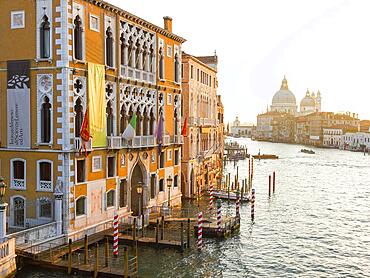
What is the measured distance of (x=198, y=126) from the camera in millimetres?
36469

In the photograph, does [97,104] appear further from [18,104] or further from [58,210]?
[58,210]

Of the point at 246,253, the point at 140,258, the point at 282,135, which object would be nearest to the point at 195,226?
the point at 246,253

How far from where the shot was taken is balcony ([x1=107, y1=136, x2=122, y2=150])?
21.9m

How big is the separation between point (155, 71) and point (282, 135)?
147715 millimetres

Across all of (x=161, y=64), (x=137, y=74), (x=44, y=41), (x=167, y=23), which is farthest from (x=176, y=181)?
(x=44, y=41)

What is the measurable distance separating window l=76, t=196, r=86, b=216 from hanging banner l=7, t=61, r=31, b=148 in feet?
9.79

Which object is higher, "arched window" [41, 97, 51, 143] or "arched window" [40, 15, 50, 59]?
"arched window" [40, 15, 50, 59]

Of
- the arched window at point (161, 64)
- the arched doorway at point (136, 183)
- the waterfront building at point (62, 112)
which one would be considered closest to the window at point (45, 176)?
the waterfront building at point (62, 112)

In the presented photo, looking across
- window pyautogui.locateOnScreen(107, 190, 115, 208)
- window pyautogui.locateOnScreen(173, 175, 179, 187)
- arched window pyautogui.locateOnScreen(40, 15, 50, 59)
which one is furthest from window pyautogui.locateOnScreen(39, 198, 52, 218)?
window pyautogui.locateOnScreen(173, 175, 179, 187)

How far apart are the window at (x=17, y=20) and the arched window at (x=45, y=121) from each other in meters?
3.19

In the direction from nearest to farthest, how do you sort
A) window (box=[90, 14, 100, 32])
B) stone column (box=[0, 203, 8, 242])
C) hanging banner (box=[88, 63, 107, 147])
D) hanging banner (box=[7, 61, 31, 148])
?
stone column (box=[0, 203, 8, 242]), hanging banner (box=[7, 61, 31, 148]), hanging banner (box=[88, 63, 107, 147]), window (box=[90, 14, 100, 32])

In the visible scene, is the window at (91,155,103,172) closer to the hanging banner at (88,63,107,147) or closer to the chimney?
the hanging banner at (88,63,107,147)

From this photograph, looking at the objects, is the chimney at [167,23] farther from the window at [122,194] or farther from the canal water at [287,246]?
the canal water at [287,246]

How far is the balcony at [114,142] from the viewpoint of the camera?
21906 millimetres
